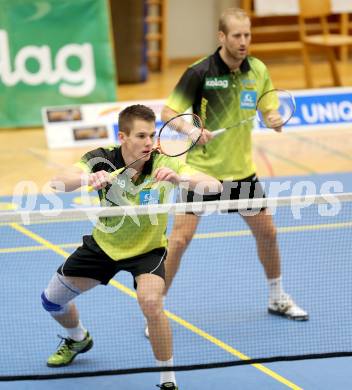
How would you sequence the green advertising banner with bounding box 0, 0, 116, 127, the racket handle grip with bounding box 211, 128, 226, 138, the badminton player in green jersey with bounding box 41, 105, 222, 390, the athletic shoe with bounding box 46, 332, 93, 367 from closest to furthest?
1. the badminton player in green jersey with bounding box 41, 105, 222, 390
2. the athletic shoe with bounding box 46, 332, 93, 367
3. the racket handle grip with bounding box 211, 128, 226, 138
4. the green advertising banner with bounding box 0, 0, 116, 127

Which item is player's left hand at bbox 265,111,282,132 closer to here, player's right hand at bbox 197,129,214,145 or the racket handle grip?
the racket handle grip

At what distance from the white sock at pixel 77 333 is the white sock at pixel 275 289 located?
1489 mm

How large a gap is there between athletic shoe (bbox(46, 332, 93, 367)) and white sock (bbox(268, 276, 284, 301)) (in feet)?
4.77

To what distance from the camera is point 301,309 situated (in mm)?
6422

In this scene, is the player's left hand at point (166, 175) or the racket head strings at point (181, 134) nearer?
the player's left hand at point (166, 175)

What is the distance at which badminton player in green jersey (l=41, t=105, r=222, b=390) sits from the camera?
5.02m

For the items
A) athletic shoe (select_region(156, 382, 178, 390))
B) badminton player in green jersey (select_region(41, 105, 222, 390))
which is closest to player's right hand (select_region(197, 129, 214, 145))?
badminton player in green jersey (select_region(41, 105, 222, 390))

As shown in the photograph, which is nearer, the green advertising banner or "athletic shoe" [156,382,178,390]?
"athletic shoe" [156,382,178,390]

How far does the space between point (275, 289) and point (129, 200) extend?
169 centimetres

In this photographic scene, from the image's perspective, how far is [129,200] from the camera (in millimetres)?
5262

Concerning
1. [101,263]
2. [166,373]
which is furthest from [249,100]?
[166,373]

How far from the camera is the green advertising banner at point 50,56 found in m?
12.1

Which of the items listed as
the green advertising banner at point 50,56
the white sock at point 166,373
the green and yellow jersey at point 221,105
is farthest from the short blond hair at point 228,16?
the green advertising banner at point 50,56

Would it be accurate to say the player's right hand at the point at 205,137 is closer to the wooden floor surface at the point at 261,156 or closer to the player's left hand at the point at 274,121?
the player's left hand at the point at 274,121
